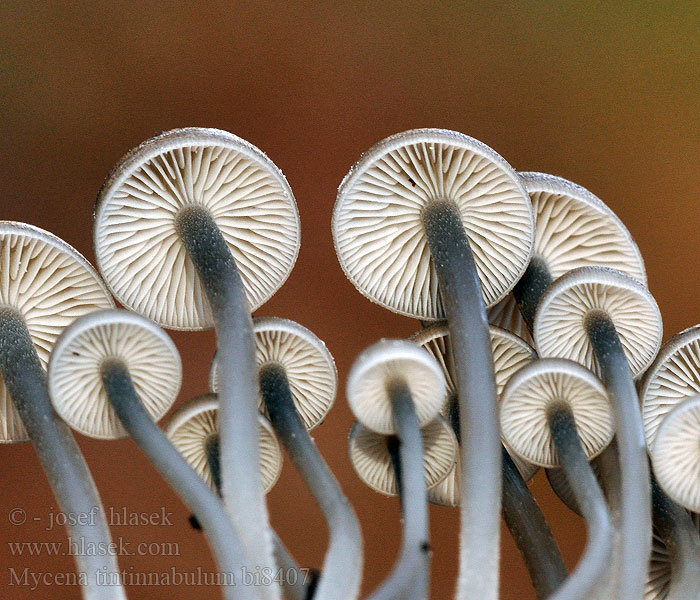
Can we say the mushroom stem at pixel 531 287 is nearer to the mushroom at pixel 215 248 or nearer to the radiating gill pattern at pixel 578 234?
the radiating gill pattern at pixel 578 234

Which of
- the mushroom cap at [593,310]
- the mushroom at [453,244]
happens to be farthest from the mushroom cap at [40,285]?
the mushroom cap at [593,310]

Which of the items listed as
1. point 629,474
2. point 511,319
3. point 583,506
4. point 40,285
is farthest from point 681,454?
point 40,285

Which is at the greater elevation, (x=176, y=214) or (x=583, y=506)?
(x=176, y=214)

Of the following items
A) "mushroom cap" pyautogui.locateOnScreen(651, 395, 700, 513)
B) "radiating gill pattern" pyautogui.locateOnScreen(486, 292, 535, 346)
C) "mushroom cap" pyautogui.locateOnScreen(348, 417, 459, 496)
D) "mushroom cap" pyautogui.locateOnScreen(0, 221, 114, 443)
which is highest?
"radiating gill pattern" pyautogui.locateOnScreen(486, 292, 535, 346)

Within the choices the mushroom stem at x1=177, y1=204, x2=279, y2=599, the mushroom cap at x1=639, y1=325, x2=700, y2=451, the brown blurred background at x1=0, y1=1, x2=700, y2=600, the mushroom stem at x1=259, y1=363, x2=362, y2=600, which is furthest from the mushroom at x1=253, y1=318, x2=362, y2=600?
the brown blurred background at x1=0, y1=1, x2=700, y2=600

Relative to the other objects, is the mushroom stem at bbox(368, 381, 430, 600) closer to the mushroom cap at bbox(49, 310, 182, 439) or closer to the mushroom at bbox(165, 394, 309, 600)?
the mushroom at bbox(165, 394, 309, 600)

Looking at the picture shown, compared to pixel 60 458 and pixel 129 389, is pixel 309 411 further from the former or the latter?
pixel 60 458

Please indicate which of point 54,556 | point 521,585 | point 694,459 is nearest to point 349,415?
point 521,585
